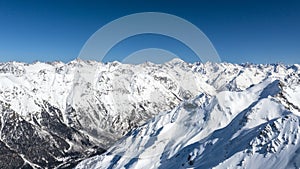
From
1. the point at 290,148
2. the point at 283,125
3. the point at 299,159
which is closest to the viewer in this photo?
the point at 299,159

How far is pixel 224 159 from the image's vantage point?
195000mm

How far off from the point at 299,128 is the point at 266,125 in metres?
16.1

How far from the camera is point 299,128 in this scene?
187m

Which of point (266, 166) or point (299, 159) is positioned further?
point (266, 166)

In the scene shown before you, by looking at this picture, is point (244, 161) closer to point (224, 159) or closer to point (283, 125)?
point (224, 159)

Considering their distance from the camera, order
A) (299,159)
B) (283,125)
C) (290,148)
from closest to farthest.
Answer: (299,159), (290,148), (283,125)

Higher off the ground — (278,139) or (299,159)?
(278,139)

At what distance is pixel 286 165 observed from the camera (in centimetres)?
17188

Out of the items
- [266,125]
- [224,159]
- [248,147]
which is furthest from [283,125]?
[224,159]

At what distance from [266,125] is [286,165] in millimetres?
28811

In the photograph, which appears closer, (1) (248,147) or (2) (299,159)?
(2) (299,159)

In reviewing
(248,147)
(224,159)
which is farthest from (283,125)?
(224,159)

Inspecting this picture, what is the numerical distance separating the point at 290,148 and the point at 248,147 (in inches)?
815

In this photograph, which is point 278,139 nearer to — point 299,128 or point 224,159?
point 299,128
